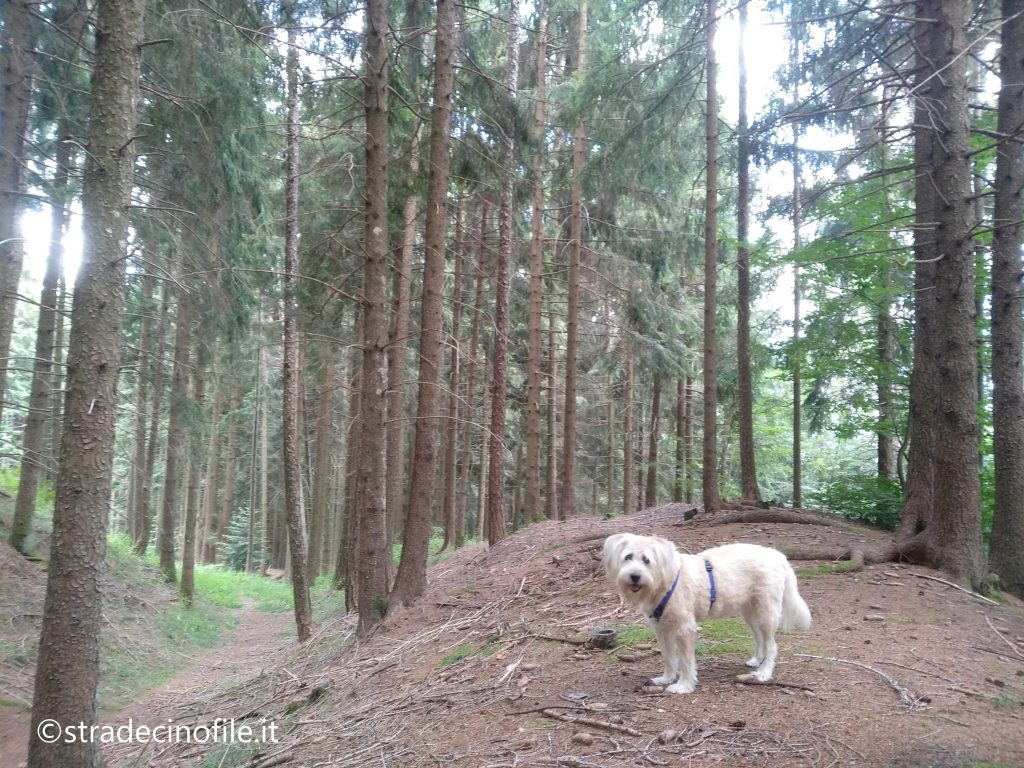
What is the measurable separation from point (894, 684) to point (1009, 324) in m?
5.28

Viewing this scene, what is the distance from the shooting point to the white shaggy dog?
4.40m

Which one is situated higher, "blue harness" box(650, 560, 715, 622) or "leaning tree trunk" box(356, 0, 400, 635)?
"leaning tree trunk" box(356, 0, 400, 635)

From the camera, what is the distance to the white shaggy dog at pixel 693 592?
4.40m

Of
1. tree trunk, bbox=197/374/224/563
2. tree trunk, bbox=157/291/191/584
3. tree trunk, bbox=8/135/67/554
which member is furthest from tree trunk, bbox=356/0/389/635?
tree trunk, bbox=197/374/224/563

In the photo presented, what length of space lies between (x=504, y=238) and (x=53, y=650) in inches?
447

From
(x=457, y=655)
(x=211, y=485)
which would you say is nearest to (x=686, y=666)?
(x=457, y=655)

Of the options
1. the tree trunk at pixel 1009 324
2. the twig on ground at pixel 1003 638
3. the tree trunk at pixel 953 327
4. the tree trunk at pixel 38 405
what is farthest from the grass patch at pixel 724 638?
the tree trunk at pixel 38 405

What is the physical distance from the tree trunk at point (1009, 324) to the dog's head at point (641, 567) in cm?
517

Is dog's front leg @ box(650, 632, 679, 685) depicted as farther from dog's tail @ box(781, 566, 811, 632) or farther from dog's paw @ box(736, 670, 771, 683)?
dog's tail @ box(781, 566, 811, 632)

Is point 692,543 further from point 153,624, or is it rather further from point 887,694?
point 153,624

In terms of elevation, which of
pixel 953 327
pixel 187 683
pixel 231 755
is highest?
pixel 953 327

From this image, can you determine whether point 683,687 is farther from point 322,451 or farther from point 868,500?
point 322,451

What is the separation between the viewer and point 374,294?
8562mm

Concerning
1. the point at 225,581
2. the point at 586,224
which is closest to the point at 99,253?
the point at 586,224
